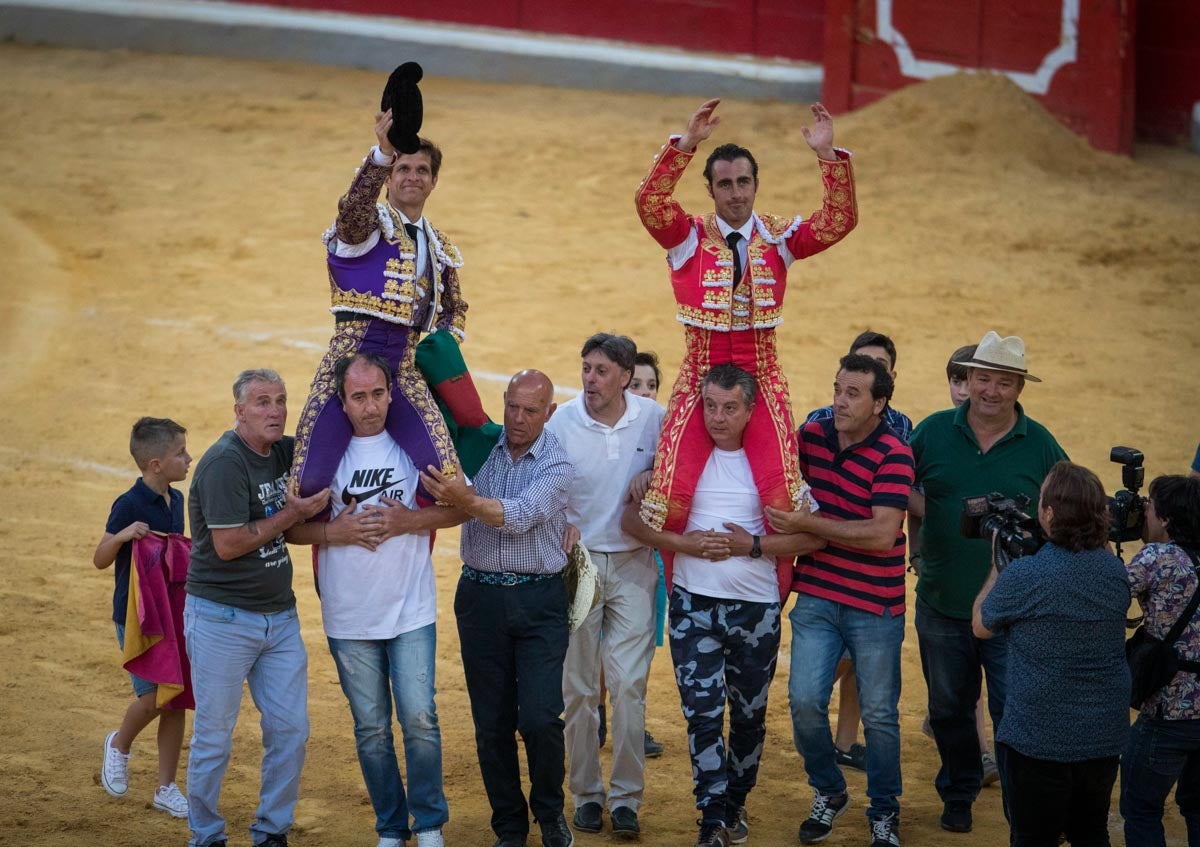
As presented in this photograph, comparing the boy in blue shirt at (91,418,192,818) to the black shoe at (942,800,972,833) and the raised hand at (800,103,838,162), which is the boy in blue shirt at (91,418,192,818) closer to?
the raised hand at (800,103,838,162)

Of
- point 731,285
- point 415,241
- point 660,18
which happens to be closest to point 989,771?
point 731,285

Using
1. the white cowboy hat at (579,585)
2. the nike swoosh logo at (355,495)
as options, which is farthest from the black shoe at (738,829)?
the nike swoosh logo at (355,495)

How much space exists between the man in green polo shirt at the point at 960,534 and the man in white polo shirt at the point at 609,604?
113 cm

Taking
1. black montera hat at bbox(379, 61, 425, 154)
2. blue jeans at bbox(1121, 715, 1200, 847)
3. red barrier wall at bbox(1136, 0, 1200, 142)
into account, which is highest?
red barrier wall at bbox(1136, 0, 1200, 142)

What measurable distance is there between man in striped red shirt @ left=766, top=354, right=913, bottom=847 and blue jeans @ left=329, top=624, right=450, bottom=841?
139 centimetres

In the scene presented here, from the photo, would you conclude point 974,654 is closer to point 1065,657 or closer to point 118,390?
point 1065,657

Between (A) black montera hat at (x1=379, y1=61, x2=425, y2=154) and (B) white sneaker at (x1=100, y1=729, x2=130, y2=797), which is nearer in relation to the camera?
(A) black montera hat at (x1=379, y1=61, x2=425, y2=154)

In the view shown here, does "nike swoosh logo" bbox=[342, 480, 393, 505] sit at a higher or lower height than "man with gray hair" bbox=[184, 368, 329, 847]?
higher

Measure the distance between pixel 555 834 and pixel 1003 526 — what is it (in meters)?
2.03

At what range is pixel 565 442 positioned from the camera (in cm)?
650

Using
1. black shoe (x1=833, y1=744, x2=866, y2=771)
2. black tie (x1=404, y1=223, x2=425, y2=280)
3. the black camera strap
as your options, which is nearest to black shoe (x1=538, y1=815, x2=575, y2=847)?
black shoe (x1=833, y1=744, x2=866, y2=771)

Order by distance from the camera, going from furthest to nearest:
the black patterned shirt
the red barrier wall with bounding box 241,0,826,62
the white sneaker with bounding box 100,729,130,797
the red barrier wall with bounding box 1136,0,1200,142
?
1. the red barrier wall with bounding box 241,0,826,62
2. the red barrier wall with bounding box 1136,0,1200,142
3. the white sneaker with bounding box 100,729,130,797
4. the black patterned shirt

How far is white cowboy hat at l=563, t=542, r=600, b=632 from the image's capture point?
6.16m

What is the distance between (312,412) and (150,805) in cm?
192
